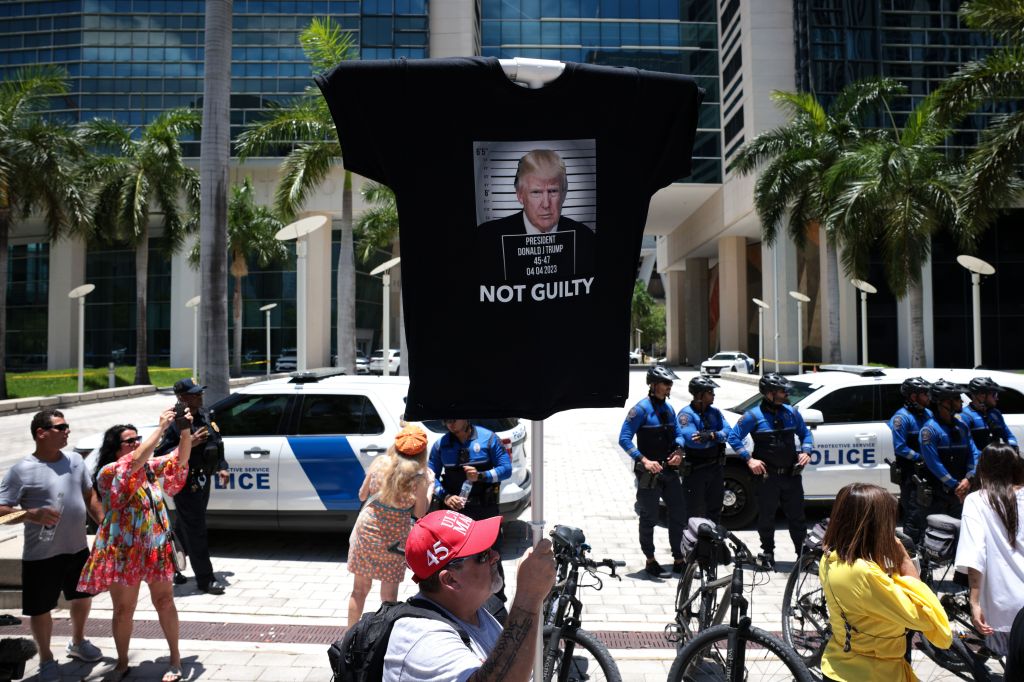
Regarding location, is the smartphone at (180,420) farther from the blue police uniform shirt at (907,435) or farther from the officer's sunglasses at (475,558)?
the blue police uniform shirt at (907,435)

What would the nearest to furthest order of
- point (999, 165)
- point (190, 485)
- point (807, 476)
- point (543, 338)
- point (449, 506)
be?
point (543, 338), point (449, 506), point (190, 485), point (807, 476), point (999, 165)

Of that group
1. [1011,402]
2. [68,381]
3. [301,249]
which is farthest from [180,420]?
[68,381]

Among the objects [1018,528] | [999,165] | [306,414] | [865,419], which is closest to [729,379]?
[999,165]

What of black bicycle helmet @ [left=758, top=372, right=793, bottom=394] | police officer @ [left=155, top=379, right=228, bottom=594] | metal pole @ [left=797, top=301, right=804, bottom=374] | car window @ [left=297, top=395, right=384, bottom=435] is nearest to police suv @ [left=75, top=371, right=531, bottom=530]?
car window @ [left=297, top=395, right=384, bottom=435]

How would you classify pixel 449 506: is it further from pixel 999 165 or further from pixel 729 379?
pixel 729 379

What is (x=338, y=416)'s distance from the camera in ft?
26.1

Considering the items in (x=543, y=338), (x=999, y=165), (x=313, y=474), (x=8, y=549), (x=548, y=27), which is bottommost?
(x=8, y=549)

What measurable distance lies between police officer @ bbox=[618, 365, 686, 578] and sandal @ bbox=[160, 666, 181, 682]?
406cm

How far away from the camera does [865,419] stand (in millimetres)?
8984

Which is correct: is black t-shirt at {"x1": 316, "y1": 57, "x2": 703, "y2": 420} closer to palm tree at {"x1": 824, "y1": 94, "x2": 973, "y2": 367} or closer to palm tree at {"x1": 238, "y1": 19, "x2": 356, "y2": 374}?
palm tree at {"x1": 238, "y1": 19, "x2": 356, "y2": 374}

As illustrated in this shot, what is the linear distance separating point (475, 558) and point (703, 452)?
5.27 metres

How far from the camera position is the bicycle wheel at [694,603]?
447 cm

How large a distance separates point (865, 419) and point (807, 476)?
3.44ft

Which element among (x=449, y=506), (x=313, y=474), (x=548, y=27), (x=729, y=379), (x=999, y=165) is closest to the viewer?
(x=449, y=506)
